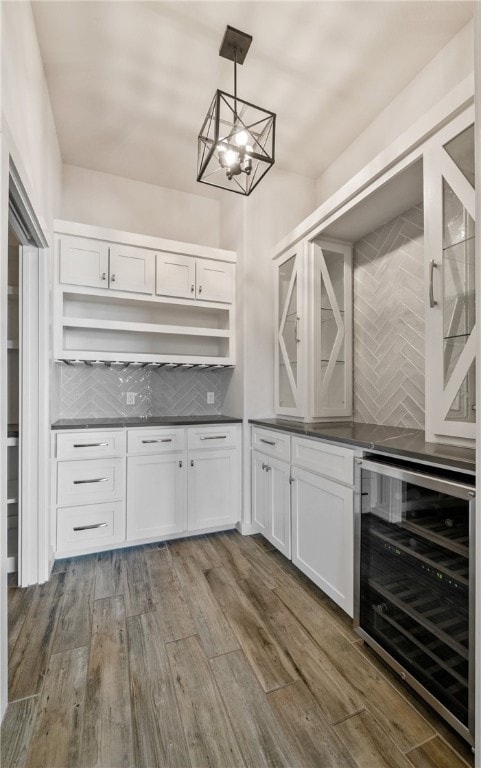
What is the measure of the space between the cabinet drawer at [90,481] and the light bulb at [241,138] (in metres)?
2.07

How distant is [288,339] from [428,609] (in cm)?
195

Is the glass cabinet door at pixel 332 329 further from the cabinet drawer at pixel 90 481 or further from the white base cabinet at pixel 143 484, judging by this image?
the cabinet drawer at pixel 90 481

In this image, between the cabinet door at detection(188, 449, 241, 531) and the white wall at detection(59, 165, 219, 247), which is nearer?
the cabinet door at detection(188, 449, 241, 531)

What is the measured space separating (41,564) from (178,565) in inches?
32.6

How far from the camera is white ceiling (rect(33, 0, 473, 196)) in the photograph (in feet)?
5.82

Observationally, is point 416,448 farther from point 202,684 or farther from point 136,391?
point 136,391

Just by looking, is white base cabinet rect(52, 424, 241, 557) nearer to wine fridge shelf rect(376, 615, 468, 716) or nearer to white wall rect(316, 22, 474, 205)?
wine fridge shelf rect(376, 615, 468, 716)

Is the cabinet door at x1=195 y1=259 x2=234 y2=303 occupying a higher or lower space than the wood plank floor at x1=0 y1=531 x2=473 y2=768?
higher

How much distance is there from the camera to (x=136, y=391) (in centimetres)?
310

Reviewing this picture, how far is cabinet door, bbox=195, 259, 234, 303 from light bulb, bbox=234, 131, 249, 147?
1411 mm

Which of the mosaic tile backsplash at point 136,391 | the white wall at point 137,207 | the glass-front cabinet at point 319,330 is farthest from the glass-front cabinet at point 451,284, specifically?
the white wall at point 137,207

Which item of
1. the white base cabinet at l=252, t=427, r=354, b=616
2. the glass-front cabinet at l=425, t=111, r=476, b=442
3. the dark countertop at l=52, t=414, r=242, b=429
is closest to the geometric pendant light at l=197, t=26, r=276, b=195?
the glass-front cabinet at l=425, t=111, r=476, b=442

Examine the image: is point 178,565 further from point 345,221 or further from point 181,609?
point 345,221

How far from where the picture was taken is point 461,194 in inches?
56.0
